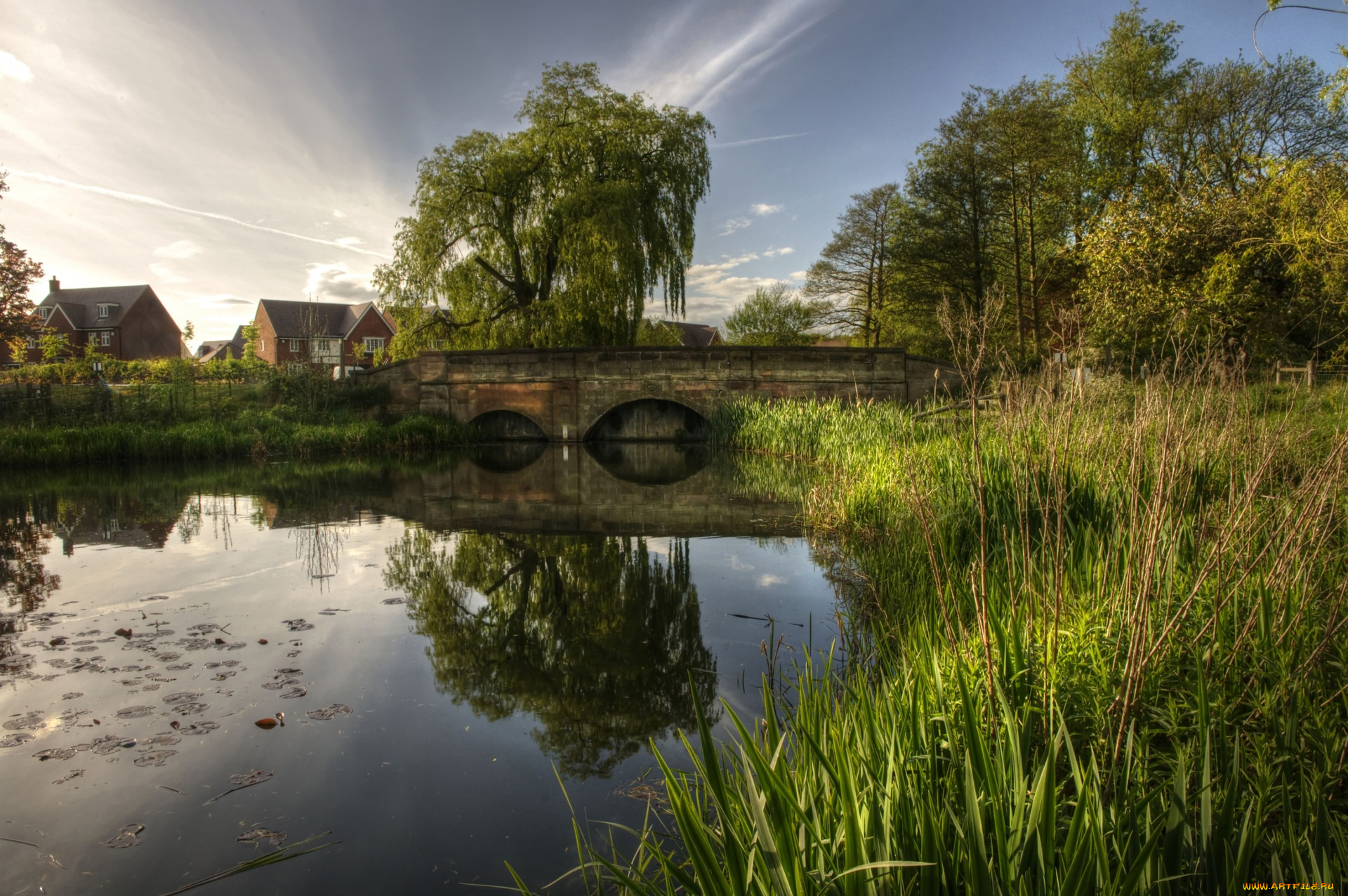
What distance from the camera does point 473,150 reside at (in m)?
22.9

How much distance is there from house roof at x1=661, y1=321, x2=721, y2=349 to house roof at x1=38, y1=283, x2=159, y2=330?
43.1 meters

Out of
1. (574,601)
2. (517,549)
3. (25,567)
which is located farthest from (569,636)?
(25,567)

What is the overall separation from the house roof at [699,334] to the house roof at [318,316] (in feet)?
95.1

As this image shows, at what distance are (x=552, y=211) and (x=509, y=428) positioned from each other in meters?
6.94

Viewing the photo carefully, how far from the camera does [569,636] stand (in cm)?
462

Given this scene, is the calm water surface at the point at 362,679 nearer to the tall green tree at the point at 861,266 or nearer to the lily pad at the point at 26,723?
the lily pad at the point at 26,723

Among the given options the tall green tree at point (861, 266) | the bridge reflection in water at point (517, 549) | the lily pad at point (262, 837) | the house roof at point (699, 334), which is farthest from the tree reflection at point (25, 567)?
the house roof at point (699, 334)

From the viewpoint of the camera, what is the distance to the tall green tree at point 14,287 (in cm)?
2158

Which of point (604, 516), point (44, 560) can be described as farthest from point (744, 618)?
point (44, 560)

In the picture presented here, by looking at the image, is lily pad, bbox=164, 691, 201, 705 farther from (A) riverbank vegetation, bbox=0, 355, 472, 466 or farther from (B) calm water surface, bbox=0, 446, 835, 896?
(A) riverbank vegetation, bbox=0, 355, 472, 466

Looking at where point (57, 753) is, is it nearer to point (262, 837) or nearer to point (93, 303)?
point (262, 837)

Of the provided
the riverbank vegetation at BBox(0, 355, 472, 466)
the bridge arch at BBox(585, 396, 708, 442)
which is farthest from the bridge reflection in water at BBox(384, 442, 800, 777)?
the bridge arch at BBox(585, 396, 708, 442)

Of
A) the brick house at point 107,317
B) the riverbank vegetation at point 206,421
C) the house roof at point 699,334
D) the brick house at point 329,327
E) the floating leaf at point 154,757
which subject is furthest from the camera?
the house roof at point 699,334

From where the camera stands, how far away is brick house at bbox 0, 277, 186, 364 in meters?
46.8
